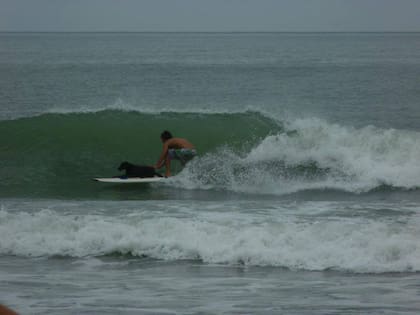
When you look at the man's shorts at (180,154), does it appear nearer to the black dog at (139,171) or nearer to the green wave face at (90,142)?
the black dog at (139,171)

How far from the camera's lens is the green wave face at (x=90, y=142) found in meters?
16.6

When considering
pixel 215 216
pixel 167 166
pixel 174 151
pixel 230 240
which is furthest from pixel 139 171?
pixel 230 240

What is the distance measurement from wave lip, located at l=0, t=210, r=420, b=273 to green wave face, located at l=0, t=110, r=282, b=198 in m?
4.02

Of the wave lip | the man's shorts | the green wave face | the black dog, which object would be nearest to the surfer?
the man's shorts

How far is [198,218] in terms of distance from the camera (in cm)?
1175

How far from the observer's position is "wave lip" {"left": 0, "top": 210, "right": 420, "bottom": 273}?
952 cm

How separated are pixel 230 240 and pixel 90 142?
Result: 10.7m

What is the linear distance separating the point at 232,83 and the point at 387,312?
129 feet

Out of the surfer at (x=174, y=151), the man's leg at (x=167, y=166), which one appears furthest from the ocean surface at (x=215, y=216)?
the surfer at (x=174, y=151)

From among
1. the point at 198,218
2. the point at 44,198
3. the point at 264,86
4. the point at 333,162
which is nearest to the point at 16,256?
the point at 198,218

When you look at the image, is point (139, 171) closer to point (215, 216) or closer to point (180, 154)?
point (180, 154)

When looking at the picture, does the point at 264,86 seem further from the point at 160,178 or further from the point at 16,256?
the point at 16,256

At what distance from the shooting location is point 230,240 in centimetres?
1023

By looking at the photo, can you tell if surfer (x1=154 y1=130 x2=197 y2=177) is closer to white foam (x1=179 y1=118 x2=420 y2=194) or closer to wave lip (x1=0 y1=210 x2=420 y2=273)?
white foam (x1=179 y1=118 x2=420 y2=194)
